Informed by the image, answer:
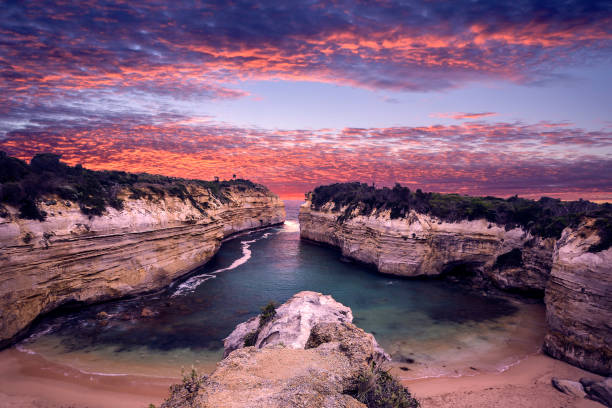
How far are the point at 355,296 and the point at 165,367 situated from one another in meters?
19.8

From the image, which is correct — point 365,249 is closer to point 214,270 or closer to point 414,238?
point 414,238

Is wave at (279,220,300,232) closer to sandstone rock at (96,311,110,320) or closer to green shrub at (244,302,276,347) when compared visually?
sandstone rock at (96,311,110,320)

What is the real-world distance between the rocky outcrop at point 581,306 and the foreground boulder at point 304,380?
17142 millimetres

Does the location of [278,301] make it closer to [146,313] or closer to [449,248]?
[146,313]

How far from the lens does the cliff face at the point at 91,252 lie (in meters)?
19.7

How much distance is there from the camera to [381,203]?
1725 inches

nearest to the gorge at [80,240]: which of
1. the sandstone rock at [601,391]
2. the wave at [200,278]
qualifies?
the wave at [200,278]

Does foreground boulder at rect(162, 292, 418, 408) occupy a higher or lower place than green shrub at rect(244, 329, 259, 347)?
higher

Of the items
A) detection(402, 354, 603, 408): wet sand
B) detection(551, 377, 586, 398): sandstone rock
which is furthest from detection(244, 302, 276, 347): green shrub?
detection(551, 377, 586, 398): sandstone rock

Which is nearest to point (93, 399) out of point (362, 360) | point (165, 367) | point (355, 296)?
point (165, 367)

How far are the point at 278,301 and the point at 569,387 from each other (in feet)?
72.4

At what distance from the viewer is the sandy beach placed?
572 inches

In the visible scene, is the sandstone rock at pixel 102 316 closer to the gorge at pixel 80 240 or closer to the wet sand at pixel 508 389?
the gorge at pixel 80 240

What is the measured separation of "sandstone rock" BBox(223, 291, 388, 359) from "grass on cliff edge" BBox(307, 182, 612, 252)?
17618mm
